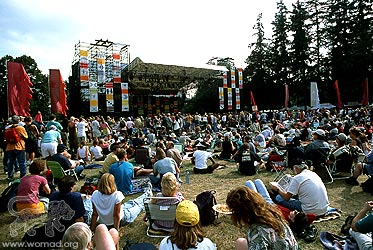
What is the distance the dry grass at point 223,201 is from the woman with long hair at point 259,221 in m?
1.72

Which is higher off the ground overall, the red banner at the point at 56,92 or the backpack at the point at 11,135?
the red banner at the point at 56,92

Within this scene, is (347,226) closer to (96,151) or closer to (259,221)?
(259,221)

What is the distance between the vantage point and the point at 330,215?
442cm

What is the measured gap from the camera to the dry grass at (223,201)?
396 cm

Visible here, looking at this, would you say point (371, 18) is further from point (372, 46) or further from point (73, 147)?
point (73, 147)

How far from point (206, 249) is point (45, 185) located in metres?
3.28

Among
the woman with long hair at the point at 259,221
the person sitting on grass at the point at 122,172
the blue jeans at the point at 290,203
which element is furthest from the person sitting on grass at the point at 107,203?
the blue jeans at the point at 290,203

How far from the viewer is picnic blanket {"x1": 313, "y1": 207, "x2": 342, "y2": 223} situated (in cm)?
426

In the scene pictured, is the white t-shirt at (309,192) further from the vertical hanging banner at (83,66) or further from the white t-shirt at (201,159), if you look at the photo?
the vertical hanging banner at (83,66)

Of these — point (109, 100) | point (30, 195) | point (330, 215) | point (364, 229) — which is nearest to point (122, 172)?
point (30, 195)

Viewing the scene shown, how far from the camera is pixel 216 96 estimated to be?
37562 millimetres

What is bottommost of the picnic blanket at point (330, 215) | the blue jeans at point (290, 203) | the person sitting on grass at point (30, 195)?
the picnic blanket at point (330, 215)

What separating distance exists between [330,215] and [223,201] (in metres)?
1.89

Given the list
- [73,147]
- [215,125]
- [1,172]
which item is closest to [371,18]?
[215,125]
